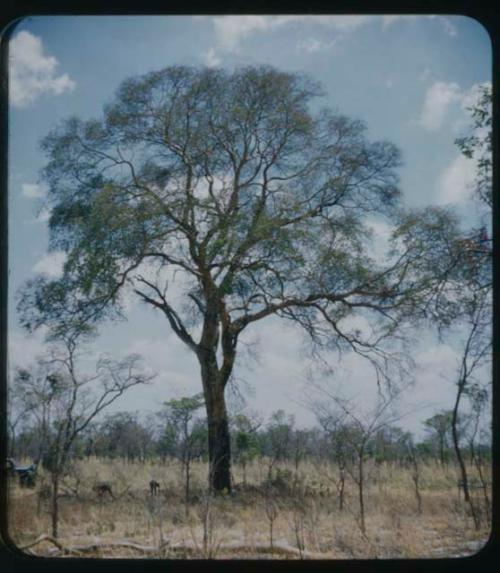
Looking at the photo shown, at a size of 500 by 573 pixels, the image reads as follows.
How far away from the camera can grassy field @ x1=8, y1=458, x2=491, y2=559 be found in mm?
2891

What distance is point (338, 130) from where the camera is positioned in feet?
11.3

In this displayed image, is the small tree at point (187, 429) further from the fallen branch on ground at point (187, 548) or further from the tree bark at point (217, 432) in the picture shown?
the fallen branch on ground at point (187, 548)

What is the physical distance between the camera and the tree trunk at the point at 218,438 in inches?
132

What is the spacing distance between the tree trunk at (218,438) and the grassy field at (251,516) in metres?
0.05

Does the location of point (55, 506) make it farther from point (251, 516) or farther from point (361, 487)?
point (361, 487)

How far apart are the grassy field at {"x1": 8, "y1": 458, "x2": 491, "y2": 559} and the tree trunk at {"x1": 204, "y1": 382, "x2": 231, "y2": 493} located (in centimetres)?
5

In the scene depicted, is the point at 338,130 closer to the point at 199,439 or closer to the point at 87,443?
the point at 199,439

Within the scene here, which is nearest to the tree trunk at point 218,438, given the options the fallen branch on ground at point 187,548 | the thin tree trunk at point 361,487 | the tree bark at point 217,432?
the tree bark at point 217,432

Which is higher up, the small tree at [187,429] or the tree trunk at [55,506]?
the small tree at [187,429]

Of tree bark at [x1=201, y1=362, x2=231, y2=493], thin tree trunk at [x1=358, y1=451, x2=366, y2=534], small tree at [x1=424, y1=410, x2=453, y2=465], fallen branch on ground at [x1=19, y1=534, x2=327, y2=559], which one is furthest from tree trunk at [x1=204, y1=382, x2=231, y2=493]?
small tree at [x1=424, y1=410, x2=453, y2=465]

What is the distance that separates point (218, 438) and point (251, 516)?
42cm

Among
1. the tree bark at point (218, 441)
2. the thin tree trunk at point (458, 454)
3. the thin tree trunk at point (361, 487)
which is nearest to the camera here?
the thin tree trunk at point (458, 454)

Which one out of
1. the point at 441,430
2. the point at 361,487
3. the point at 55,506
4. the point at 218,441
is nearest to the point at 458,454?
the point at 441,430
